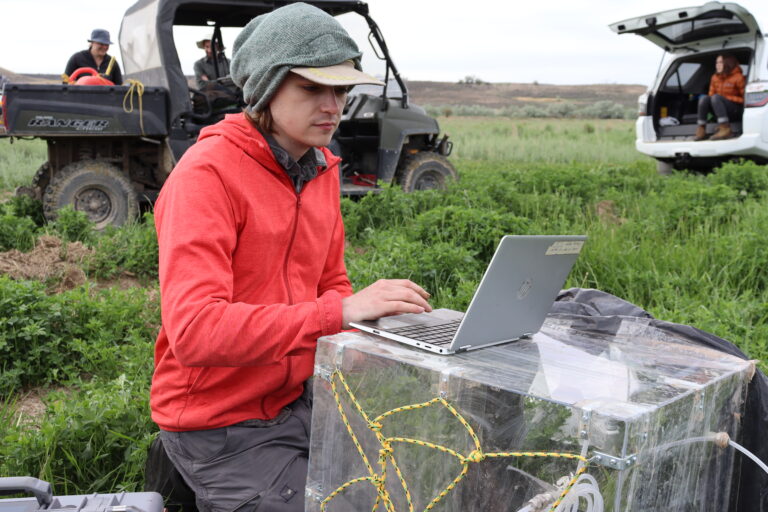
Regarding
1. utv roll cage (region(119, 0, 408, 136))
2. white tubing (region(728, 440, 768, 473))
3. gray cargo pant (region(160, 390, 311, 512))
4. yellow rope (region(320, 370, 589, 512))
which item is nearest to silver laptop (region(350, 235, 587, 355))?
yellow rope (region(320, 370, 589, 512))

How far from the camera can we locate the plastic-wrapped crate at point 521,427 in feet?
4.83

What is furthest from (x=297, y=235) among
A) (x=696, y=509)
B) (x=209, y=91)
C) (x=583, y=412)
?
(x=209, y=91)

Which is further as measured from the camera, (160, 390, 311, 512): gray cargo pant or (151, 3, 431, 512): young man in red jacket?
(160, 390, 311, 512): gray cargo pant

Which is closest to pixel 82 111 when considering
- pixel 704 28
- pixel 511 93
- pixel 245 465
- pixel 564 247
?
pixel 245 465

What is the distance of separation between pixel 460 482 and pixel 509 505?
0.11 meters

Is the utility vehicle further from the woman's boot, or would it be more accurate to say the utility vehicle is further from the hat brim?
the hat brim

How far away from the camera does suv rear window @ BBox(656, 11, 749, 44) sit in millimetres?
10383

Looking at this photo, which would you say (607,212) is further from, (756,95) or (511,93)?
(511,93)

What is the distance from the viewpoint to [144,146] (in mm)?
7488

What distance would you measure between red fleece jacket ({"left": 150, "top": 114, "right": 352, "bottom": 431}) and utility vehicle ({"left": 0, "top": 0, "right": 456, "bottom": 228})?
16.8 feet

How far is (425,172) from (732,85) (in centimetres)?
508

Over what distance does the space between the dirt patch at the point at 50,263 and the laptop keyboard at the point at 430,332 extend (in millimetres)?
3823

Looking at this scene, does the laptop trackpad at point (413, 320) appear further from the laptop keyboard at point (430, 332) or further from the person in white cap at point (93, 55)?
the person in white cap at point (93, 55)

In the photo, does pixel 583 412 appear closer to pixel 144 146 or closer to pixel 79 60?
pixel 144 146
